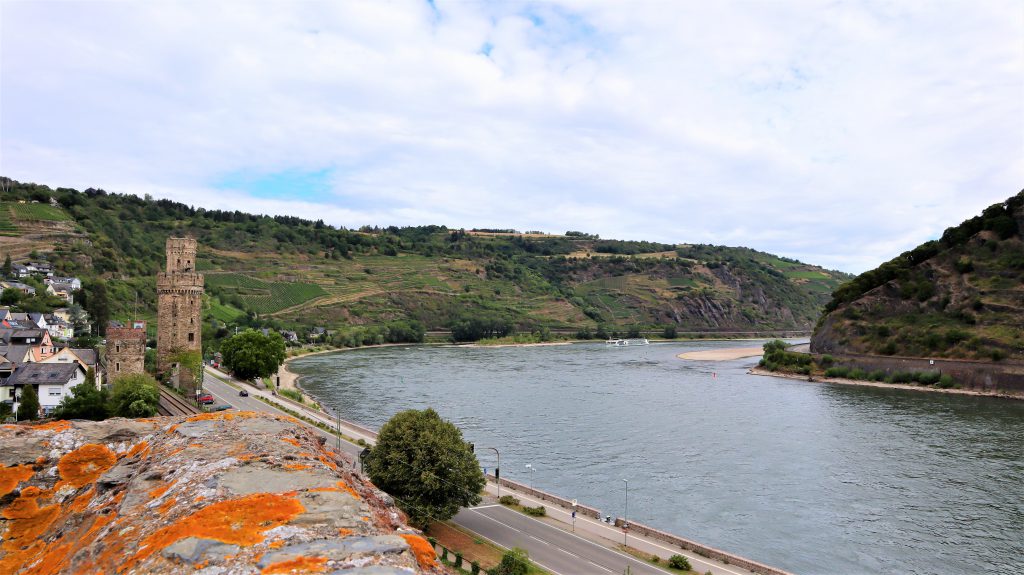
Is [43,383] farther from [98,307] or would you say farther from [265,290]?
[265,290]

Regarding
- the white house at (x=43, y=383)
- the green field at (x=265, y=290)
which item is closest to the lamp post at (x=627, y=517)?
the white house at (x=43, y=383)

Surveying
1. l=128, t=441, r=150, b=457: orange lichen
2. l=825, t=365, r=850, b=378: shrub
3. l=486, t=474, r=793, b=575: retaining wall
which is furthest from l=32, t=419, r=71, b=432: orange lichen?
l=825, t=365, r=850, b=378: shrub

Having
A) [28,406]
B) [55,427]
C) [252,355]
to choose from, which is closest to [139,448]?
[55,427]

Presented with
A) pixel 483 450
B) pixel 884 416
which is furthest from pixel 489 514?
pixel 884 416

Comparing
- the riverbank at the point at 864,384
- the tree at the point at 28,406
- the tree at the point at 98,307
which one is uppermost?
the tree at the point at 98,307

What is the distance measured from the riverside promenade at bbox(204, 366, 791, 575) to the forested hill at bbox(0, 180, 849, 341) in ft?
242

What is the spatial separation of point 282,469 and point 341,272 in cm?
16211

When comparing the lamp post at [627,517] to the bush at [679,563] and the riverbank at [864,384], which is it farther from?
the riverbank at [864,384]

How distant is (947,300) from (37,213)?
151 m

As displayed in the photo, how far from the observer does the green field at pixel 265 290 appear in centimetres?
13138

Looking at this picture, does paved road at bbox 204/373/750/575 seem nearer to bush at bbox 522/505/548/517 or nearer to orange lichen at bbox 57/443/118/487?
bush at bbox 522/505/548/517

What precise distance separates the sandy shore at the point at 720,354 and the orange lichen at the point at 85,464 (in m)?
114

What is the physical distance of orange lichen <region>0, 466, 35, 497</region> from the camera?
6.67 m

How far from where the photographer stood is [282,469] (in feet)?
19.6
